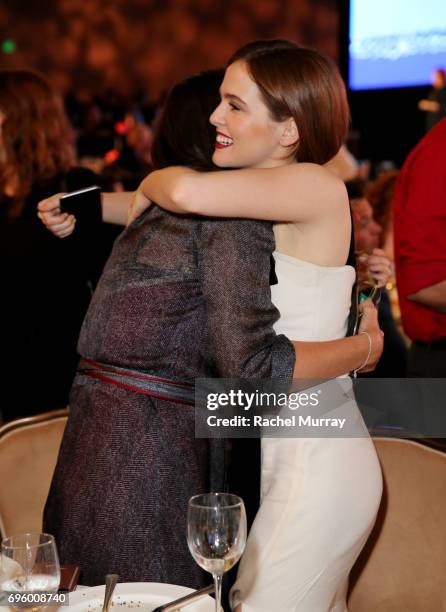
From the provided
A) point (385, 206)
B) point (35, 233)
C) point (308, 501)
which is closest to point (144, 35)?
point (385, 206)

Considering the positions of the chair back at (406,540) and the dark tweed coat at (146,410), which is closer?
the dark tweed coat at (146,410)

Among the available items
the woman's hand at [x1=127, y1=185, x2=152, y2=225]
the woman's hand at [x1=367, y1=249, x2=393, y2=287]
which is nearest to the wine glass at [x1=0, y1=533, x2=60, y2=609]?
the woman's hand at [x1=127, y1=185, x2=152, y2=225]

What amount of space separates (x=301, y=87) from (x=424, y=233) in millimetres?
896

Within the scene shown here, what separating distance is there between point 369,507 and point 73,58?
9.13m

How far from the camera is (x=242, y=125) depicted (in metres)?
1.63

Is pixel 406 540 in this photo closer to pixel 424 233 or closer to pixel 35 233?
pixel 424 233

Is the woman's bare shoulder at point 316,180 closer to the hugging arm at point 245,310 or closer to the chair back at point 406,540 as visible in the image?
the hugging arm at point 245,310

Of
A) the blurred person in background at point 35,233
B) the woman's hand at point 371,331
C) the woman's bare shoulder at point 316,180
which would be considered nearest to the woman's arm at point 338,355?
the woman's hand at point 371,331

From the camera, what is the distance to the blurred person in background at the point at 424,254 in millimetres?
2373

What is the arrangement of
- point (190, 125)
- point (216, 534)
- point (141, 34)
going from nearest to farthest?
point (216, 534) → point (190, 125) → point (141, 34)

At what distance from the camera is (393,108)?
8.48 m

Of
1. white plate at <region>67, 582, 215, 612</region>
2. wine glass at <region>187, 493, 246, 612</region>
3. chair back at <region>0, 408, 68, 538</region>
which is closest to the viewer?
wine glass at <region>187, 493, 246, 612</region>

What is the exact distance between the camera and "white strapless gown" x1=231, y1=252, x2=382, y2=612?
1.58 metres

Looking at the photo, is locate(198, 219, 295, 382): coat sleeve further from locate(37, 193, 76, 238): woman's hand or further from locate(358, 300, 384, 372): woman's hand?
locate(37, 193, 76, 238): woman's hand
